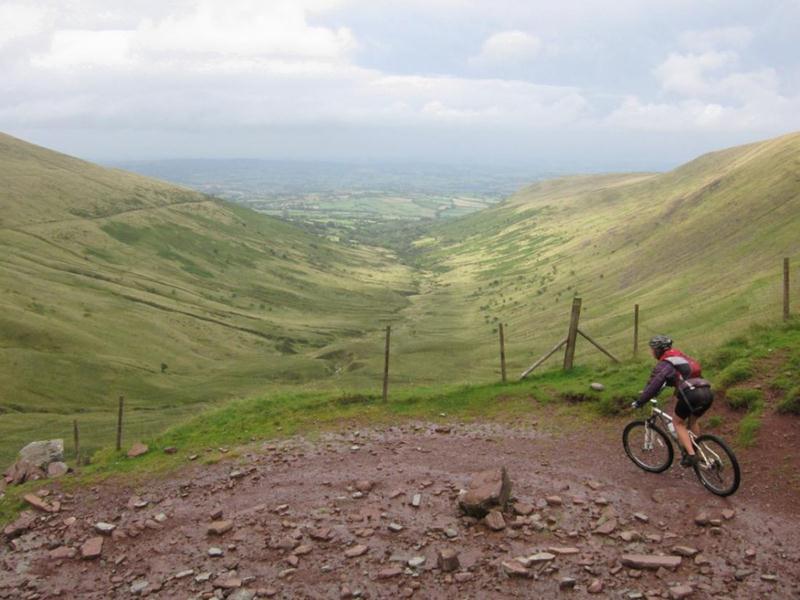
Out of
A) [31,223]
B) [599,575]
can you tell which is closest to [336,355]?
[599,575]

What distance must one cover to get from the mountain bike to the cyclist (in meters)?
0.27

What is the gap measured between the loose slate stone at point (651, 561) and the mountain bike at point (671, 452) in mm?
2915

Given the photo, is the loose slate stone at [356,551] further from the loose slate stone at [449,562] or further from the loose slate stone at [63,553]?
the loose slate stone at [63,553]

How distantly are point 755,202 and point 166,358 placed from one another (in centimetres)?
8975

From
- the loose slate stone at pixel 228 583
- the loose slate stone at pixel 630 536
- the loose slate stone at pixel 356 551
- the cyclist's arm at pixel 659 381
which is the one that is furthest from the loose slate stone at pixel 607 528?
the loose slate stone at pixel 228 583

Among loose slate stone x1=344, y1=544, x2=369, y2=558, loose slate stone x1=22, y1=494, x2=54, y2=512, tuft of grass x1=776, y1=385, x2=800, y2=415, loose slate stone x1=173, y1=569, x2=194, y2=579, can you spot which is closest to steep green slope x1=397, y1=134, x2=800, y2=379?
tuft of grass x1=776, y1=385, x2=800, y2=415

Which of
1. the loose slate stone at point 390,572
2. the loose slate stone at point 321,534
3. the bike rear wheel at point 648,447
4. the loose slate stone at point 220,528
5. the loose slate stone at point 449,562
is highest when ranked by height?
the bike rear wheel at point 648,447

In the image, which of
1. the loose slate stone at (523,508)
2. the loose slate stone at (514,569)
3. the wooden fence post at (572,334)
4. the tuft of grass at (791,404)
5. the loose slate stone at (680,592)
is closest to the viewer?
the loose slate stone at (680,592)

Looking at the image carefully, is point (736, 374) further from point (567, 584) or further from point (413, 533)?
point (413, 533)

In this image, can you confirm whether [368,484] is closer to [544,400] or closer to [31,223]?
[544,400]

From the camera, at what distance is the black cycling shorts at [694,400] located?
14.3 metres

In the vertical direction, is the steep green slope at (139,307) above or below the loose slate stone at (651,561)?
below

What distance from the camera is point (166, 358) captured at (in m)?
85.7

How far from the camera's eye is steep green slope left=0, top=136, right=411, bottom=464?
216 ft
